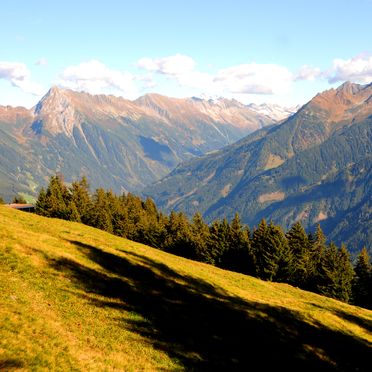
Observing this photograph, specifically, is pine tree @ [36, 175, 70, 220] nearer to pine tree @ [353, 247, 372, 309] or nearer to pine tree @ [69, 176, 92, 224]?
pine tree @ [69, 176, 92, 224]

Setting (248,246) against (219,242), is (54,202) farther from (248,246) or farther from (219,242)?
(248,246)

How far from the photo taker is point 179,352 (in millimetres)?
23188

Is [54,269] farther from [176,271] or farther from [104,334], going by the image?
[176,271]

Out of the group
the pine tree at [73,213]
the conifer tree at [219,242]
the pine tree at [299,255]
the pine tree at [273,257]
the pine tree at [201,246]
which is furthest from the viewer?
the pine tree at [73,213]

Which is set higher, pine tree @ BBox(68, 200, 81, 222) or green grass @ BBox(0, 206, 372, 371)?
green grass @ BBox(0, 206, 372, 371)

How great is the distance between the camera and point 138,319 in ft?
86.3

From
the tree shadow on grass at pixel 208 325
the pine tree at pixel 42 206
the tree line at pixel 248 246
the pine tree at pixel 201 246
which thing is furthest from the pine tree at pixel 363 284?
the pine tree at pixel 42 206

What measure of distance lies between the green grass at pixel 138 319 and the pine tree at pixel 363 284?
2213 inches

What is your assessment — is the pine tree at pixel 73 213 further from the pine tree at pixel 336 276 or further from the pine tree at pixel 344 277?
the pine tree at pixel 344 277

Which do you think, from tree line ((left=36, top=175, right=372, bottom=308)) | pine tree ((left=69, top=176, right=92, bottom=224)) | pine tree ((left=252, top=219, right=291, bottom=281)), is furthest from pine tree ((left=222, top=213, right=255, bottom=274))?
pine tree ((left=69, top=176, right=92, bottom=224))

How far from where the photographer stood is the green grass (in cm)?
2058

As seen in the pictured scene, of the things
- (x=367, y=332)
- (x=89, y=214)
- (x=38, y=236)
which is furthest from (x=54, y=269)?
(x=89, y=214)

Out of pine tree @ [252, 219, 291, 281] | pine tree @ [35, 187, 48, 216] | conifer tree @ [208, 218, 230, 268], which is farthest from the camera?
pine tree @ [35, 187, 48, 216]

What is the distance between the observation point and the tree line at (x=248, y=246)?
8875 cm
